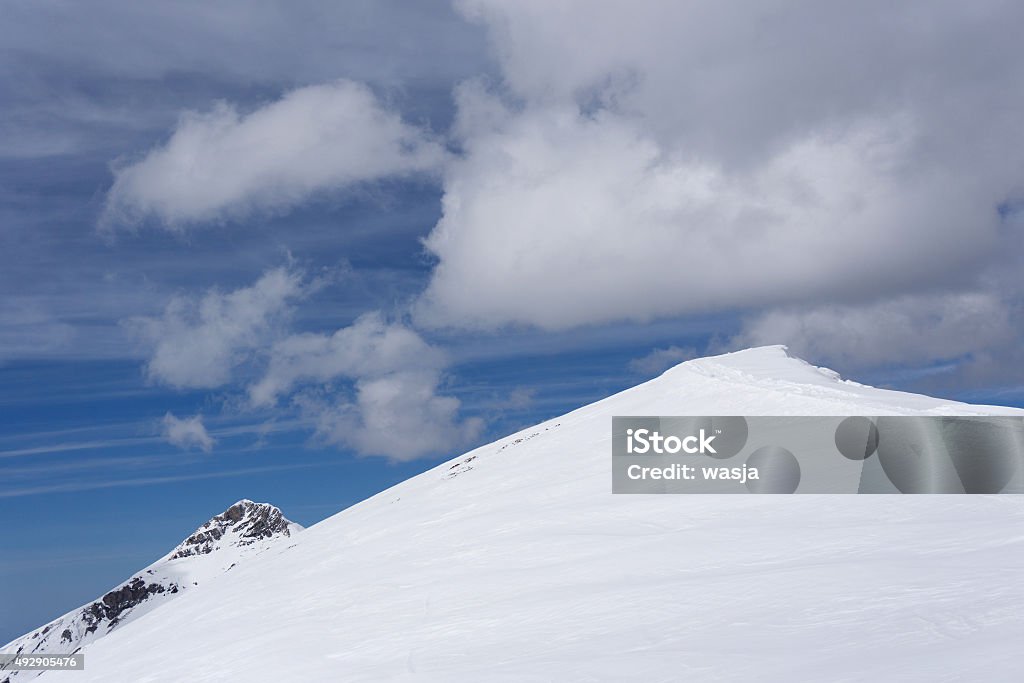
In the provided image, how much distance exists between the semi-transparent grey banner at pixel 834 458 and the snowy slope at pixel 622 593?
0.97m

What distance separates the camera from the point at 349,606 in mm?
20250

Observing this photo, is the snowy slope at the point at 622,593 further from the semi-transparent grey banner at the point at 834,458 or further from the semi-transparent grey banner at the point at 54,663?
the semi-transparent grey banner at the point at 834,458

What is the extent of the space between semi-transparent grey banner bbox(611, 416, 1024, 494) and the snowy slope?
97 centimetres

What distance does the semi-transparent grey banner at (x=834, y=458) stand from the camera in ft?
67.7

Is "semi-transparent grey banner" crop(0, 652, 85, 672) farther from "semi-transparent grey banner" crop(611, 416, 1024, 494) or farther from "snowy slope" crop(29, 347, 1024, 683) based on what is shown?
"semi-transparent grey banner" crop(611, 416, 1024, 494)

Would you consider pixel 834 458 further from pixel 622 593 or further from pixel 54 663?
pixel 54 663

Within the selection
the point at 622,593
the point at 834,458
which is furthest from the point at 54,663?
the point at 834,458

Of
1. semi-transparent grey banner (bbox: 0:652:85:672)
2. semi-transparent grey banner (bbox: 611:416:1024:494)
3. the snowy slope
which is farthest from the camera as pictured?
semi-transparent grey banner (bbox: 0:652:85:672)

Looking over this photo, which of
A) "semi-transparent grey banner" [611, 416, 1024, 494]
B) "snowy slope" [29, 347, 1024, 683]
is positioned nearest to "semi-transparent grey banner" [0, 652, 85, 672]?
"snowy slope" [29, 347, 1024, 683]

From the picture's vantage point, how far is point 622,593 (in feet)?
51.7

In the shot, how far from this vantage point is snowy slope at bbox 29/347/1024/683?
11.9 meters

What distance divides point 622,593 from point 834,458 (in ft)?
33.7

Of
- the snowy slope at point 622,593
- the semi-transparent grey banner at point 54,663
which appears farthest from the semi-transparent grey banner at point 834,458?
the semi-transparent grey banner at point 54,663

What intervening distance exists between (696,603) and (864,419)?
44.7ft
